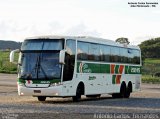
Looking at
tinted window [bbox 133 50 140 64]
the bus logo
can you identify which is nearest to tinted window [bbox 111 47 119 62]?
tinted window [bbox 133 50 140 64]

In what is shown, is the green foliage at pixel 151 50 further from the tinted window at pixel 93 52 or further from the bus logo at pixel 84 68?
the bus logo at pixel 84 68

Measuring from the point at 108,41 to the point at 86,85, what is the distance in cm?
467

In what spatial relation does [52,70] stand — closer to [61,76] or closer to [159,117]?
[61,76]

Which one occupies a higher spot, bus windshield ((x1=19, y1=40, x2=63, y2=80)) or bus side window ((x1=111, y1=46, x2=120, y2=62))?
bus side window ((x1=111, y1=46, x2=120, y2=62))

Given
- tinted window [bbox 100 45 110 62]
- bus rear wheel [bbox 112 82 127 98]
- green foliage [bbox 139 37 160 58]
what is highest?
green foliage [bbox 139 37 160 58]

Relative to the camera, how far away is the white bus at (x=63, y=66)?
1073 inches

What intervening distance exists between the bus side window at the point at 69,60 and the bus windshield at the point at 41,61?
0.42 m

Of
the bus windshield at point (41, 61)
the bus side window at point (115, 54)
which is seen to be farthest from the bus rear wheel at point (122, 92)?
the bus windshield at point (41, 61)

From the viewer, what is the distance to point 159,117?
20.3 metres

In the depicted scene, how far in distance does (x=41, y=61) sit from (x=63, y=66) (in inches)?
40.7

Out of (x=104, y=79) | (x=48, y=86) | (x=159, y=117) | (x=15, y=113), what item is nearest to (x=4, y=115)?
(x=15, y=113)

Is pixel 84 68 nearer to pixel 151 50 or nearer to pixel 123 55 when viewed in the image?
pixel 123 55

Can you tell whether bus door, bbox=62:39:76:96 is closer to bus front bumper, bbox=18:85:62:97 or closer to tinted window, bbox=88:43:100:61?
bus front bumper, bbox=18:85:62:97

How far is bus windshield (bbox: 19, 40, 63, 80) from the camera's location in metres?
27.4
